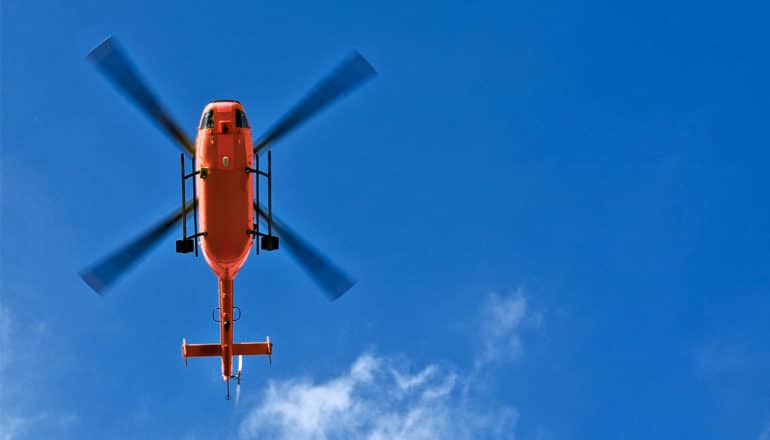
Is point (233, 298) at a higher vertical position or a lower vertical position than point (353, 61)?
lower

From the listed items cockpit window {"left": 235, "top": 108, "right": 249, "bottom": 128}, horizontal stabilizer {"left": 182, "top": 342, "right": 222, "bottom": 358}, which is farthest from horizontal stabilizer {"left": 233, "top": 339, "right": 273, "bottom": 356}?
cockpit window {"left": 235, "top": 108, "right": 249, "bottom": 128}

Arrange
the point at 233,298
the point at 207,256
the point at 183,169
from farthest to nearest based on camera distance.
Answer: the point at 233,298
the point at 207,256
the point at 183,169

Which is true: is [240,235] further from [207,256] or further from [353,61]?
[353,61]

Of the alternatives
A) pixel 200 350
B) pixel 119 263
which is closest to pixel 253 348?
pixel 200 350

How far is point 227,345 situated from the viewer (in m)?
34.7

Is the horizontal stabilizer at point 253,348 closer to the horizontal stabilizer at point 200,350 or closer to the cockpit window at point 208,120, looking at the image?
the horizontal stabilizer at point 200,350

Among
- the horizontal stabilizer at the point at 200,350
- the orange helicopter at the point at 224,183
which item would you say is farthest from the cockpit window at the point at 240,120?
the horizontal stabilizer at the point at 200,350

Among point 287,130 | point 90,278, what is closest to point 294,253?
point 287,130

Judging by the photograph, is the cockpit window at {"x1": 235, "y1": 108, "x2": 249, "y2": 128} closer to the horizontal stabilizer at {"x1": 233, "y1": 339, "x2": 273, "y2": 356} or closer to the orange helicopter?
the orange helicopter

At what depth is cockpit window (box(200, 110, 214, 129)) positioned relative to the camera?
29.2 meters

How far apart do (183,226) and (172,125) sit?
2742 millimetres

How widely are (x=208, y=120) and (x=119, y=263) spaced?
15.0ft

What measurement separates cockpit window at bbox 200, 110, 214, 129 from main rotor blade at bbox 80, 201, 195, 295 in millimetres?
3113

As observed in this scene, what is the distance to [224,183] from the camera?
29.2 metres
